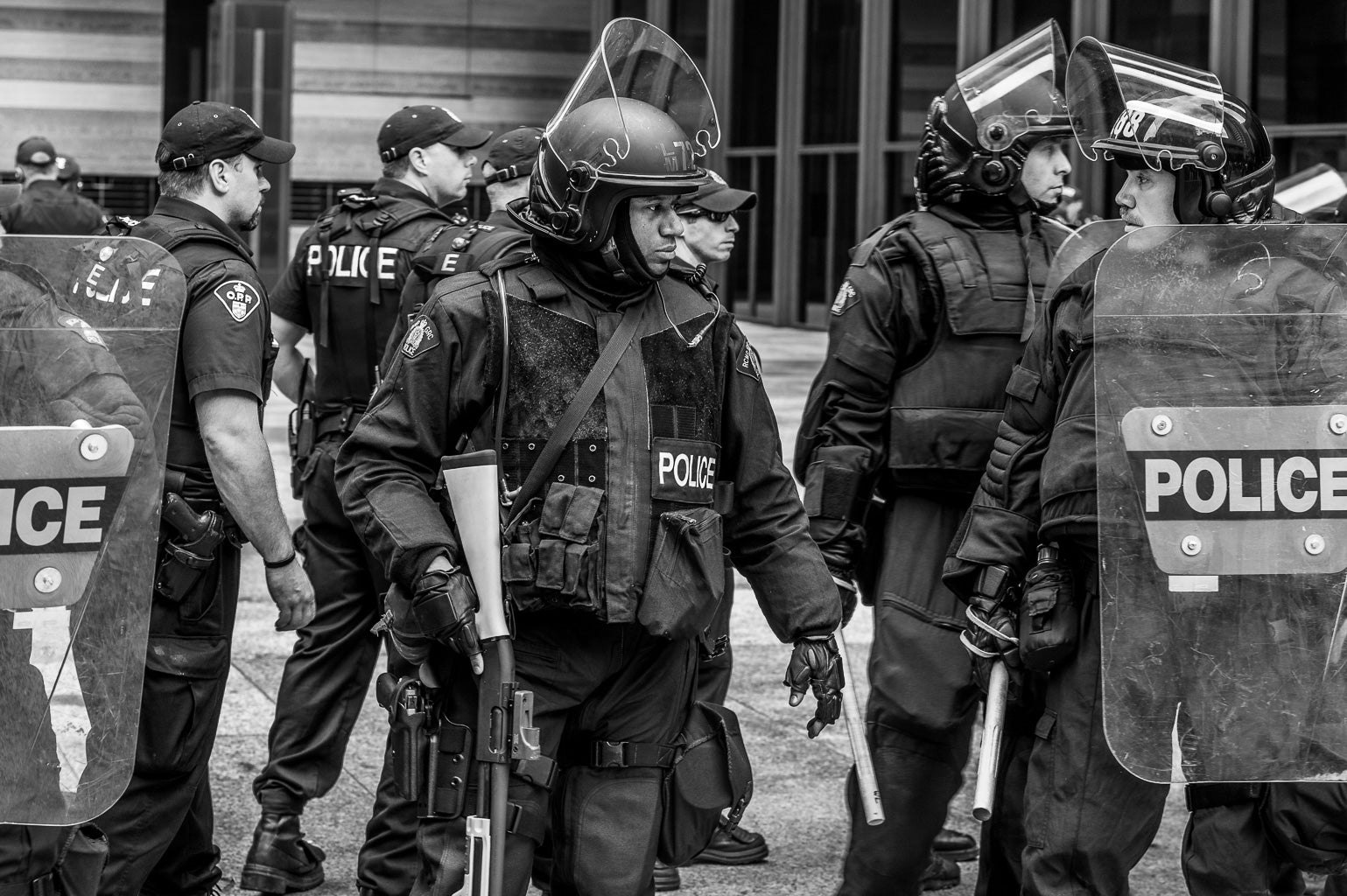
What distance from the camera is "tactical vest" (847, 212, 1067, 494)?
4789 mm

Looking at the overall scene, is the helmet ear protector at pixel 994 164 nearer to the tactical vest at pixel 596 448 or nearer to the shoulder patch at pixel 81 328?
the tactical vest at pixel 596 448

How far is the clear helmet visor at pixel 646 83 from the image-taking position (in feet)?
12.8

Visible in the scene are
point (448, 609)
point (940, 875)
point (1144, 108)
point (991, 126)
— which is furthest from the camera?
point (940, 875)

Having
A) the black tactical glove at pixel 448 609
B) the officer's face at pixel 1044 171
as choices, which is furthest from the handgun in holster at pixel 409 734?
the officer's face at pixel 1044 171

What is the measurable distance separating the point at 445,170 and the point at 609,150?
2.62 metres

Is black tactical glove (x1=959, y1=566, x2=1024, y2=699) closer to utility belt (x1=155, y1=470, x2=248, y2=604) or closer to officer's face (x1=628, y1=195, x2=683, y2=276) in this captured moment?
officer's face (x1=628, y1=195, x2=683, y2=276)

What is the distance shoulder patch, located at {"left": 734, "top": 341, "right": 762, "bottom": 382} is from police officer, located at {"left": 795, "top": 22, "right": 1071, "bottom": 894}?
86cm

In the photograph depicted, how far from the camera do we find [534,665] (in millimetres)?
3625

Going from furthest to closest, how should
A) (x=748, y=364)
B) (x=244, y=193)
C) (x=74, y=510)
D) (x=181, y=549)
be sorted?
1. (x=244, y=193)
2. (x=181, y=549)
3. (x=748, y=364)
4. (x=74, y=510)

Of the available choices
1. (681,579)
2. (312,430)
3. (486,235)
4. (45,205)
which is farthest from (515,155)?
(45,205)

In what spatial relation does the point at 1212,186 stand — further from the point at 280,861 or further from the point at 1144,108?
the point at 280,861

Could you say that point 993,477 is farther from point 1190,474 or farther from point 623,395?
point 623,395

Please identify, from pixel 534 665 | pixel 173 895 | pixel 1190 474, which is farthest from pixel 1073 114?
pixel 173 895

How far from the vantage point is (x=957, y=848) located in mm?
5387
